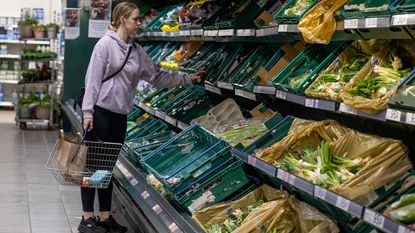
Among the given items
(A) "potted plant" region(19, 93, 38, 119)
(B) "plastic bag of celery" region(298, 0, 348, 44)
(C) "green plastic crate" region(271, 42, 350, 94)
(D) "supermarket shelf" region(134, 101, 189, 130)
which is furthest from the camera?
(A) "potted plant" region(19, 93, 38, 119)

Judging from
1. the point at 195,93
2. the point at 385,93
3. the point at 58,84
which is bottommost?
the point at 58,84

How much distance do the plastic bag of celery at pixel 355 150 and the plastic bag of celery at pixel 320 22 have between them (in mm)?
452

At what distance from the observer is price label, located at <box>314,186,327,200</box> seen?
3258mm

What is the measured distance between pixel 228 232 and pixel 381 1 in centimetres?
158

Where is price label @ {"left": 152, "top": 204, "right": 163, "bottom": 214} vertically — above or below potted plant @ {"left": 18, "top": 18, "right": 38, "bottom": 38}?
below

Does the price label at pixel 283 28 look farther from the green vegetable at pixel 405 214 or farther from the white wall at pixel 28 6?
the white wall at pixel 28 6

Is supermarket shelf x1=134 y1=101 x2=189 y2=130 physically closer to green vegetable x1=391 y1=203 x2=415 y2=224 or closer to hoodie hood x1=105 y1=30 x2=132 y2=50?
hoodie hood x1=105 y1=30 x2=132 y2=50

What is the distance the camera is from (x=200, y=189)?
15.8 feet

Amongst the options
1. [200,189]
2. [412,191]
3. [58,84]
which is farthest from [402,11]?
[58,84]

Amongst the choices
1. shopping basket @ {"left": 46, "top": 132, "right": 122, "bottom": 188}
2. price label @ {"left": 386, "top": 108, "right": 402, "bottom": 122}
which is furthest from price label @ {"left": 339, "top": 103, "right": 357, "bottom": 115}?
shopping basket @ {"left": 46, "top": 132, "right": 122, "bottom": 188}

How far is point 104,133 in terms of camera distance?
232 inches

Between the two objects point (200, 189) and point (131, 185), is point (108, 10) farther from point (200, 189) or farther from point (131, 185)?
point (200, 189)

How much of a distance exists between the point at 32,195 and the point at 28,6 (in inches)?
401

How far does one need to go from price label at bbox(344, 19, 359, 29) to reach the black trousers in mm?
2676
